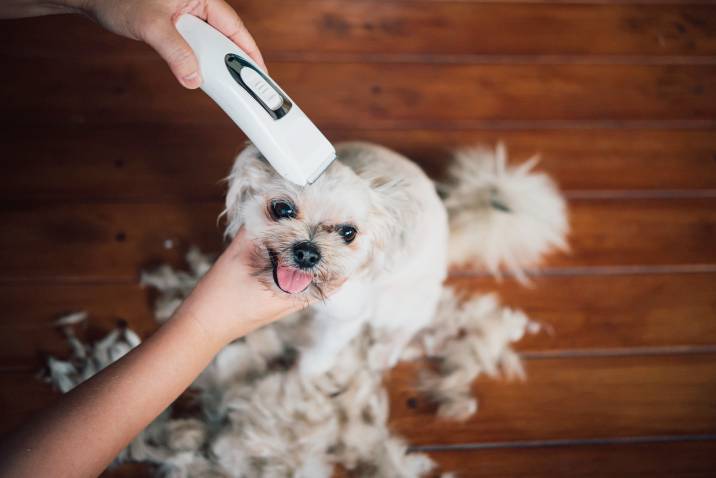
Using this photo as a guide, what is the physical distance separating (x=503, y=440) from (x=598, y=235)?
22.1 inches

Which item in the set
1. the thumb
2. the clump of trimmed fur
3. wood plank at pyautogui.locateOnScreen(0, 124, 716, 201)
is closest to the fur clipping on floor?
the clump of trimmed fur

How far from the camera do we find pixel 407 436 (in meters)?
1.10

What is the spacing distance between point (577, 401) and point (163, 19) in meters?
1.10

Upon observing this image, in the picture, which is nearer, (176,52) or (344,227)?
(176,52)

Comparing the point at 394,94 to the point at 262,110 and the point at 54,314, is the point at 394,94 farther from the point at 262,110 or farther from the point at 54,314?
the point at 54,314

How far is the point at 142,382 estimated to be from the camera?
29.4 inches

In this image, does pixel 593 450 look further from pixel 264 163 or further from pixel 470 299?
pixel 264 163

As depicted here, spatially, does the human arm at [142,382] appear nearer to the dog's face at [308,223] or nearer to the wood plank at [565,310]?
the dog's face at [308,223]

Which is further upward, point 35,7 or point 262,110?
point 35,7

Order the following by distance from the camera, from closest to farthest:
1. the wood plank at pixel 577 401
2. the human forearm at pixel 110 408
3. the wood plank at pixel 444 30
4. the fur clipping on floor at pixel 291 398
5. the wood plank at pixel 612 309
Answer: the human forearm at pixel 110 408 < the fur clipping on floor at pixel 291 398 < the wood plank at pixel 577 401 < the wood plank at pixel 612 309 < the wood plank at pixel 444 30

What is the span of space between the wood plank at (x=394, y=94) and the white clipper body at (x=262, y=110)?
647 mm

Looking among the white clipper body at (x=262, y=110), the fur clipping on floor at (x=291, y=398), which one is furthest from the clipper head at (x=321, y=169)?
the fur clipping on floor at (x=291, y=398)

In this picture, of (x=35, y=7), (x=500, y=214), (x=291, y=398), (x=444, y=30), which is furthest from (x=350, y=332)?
(x=444, y=30)

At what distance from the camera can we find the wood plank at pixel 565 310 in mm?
1126
